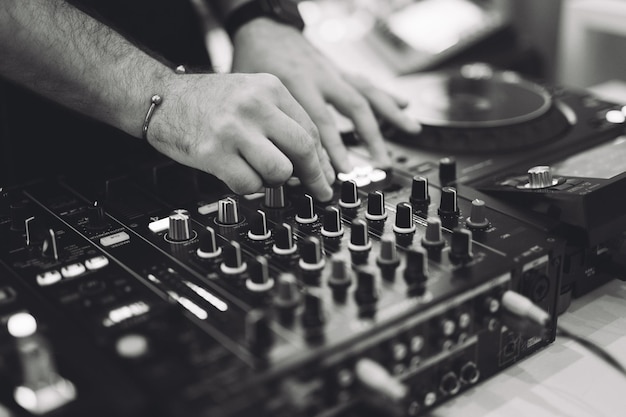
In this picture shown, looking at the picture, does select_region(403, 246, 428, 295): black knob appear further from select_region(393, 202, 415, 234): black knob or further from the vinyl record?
the vinyl record

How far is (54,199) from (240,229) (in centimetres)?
32

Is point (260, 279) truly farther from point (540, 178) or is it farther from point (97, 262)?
point (540, 178)

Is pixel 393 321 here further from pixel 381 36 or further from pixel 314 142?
pixel 381 36

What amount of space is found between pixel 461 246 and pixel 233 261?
0.93 feet

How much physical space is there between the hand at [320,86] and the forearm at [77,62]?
0.91ft

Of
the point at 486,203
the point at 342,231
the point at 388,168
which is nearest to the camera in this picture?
the point at 342,231

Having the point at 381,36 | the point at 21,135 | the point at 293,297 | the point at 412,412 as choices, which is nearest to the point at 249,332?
the point at 293,297

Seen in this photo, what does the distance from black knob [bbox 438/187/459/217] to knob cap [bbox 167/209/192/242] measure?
0.36 meters

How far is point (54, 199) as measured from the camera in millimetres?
1148

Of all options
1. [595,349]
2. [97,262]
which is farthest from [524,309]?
[97,262]

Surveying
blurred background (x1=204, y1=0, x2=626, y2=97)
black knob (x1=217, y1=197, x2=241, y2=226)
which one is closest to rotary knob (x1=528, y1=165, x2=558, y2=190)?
black knob (x1=217, y1=197, x2=241, y2=226)

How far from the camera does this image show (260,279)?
0.87 m

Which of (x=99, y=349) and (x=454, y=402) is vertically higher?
(x=99, y=349)

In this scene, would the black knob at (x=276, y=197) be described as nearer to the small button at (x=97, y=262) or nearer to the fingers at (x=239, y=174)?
the fingers at (x=239, y=174)
